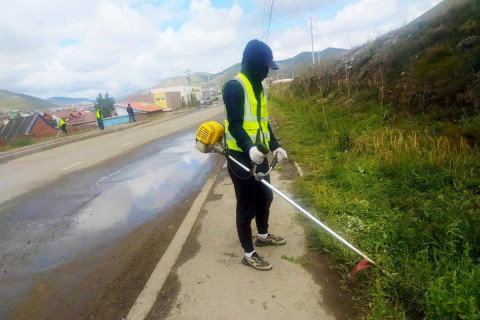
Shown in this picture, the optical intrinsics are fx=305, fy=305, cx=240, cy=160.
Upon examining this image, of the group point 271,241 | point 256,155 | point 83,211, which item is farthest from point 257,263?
point 83,211

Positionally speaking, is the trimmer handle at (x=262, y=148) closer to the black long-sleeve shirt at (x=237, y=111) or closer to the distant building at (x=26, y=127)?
the black long-sleeve shirt at (x=237, y=111)

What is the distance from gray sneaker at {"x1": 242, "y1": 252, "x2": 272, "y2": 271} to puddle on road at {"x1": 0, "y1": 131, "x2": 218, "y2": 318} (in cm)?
215

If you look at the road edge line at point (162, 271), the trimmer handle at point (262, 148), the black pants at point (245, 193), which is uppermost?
the trimmer handle at point (262, 148)

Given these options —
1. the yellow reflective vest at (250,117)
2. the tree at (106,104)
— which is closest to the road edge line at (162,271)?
the yellow reflective vest at (250,117)

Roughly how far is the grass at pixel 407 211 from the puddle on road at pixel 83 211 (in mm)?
2614

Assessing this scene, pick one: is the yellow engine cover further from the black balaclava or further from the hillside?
the hillside

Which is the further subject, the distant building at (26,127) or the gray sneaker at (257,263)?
the distant building at (26,127)

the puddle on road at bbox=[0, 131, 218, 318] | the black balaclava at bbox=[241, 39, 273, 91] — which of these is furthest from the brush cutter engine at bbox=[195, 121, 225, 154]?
the puddle on road at bbox=[0, 131, 218, 318]

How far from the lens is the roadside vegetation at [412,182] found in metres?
2.32

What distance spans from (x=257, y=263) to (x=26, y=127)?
148 ft

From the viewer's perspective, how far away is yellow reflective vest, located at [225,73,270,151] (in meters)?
2.70

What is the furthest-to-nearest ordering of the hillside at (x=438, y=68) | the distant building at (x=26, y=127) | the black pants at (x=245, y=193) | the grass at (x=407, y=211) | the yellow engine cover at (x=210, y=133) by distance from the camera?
1. the distant building at (x=26, y=127)
2. the hillside at (x=438, y=68)
3. the yellow engine cover at (x=210, y=133)
4. the black pants at (x=245, y=193)
5. the grass at (x=407, y=211)

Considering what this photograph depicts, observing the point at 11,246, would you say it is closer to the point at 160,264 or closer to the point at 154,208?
the point at 154,208

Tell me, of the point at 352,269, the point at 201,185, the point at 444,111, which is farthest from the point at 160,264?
the point at 444,111
